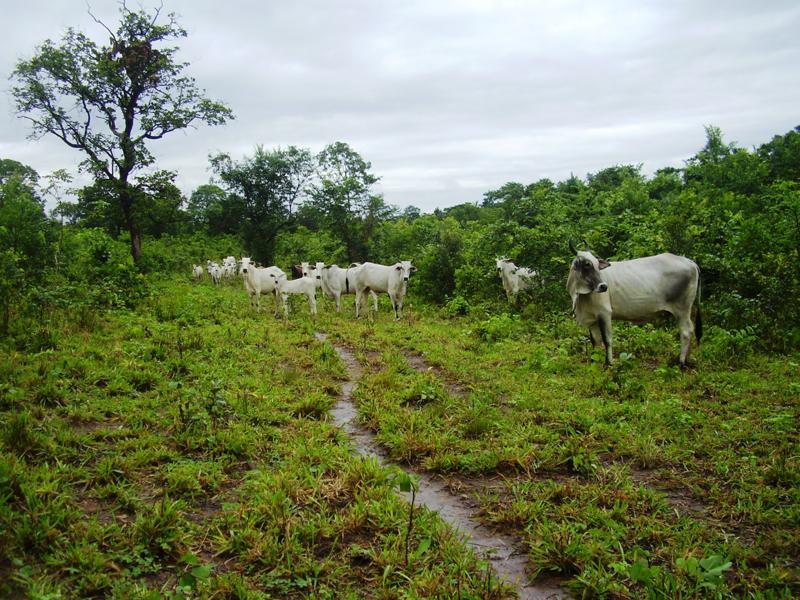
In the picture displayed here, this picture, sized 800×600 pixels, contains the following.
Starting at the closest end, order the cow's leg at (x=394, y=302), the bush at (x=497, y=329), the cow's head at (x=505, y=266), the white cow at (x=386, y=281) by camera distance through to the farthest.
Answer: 1. the bush at (x=497, y=329)
2. the cow's leg at (x=394, y=302)
3. the white cow at (x=386, y=281)
4. the cow's head at (x=505, y=266)

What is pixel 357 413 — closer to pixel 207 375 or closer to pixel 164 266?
pixel 207 375

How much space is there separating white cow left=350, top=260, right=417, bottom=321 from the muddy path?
8.85 metres

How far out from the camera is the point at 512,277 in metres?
14.9

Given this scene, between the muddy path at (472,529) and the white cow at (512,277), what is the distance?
9399mm

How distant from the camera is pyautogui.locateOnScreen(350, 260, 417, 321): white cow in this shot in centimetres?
1452

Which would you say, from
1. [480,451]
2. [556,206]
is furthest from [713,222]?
[480,451]

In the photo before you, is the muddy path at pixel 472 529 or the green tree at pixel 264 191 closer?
the muddy path at pixel 472 529

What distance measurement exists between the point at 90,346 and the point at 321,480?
18.3 feet

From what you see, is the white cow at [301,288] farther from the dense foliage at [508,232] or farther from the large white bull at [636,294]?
the large white bull at [636,294]

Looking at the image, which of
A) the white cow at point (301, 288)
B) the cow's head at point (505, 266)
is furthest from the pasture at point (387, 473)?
the cow's head at point (505, 266)

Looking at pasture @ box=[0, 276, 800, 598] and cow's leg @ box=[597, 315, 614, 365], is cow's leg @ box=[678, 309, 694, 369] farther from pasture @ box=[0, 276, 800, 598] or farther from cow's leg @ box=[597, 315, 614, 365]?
cow's leg @ box=[597, 315, 614, 365]

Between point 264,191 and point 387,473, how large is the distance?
115ft

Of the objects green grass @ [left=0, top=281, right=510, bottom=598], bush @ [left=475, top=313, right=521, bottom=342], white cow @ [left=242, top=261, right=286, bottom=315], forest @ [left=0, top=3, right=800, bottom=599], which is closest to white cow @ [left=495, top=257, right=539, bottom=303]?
forest @ [left=0, top=3, right=800, bottom=599]

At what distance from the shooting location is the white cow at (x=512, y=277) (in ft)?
46.4
